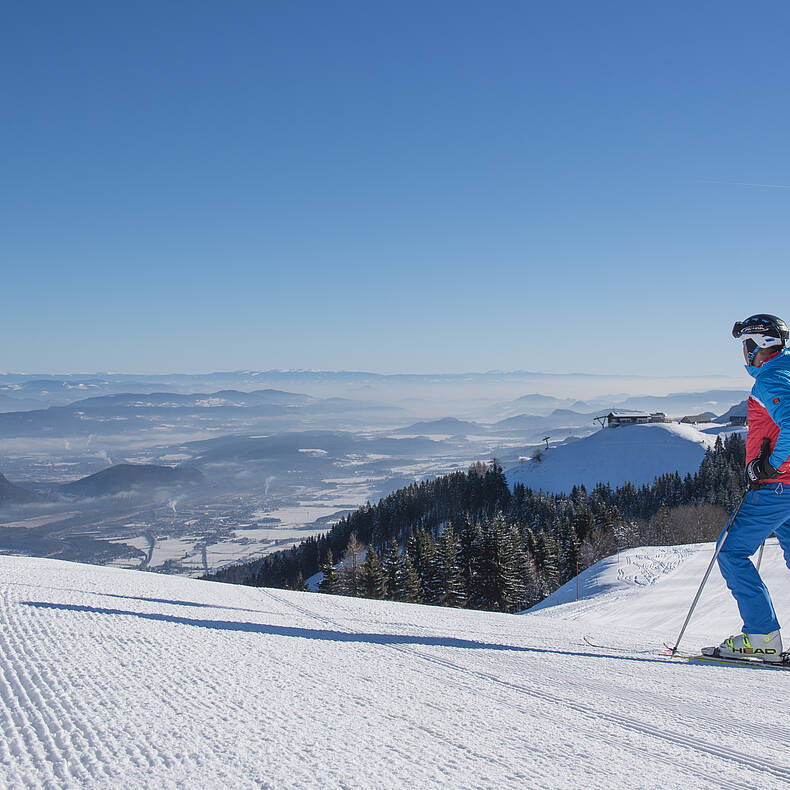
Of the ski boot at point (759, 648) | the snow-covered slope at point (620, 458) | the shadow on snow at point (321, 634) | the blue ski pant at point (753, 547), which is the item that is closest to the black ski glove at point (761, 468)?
the blue ski pant at point (753, 547)

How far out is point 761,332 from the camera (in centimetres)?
527

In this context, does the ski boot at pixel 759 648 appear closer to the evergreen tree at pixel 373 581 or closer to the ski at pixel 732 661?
the ski at pixel 732 661

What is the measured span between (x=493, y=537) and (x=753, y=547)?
36.4m

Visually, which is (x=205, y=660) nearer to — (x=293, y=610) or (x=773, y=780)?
(x=773, y=780)

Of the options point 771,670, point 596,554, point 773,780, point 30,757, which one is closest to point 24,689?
point 30,757

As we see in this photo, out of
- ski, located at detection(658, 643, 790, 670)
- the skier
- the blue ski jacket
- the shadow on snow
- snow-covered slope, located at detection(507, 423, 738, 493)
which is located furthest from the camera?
snow-covered slope, located at detection(507, 423, 738, 493)

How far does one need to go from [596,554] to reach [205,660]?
48341 millimetres

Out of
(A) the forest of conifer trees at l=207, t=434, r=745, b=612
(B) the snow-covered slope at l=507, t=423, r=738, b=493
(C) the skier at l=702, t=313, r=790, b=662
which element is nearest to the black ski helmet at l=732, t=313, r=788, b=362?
(C) the skier at l=702, t=313, r=790, b=662

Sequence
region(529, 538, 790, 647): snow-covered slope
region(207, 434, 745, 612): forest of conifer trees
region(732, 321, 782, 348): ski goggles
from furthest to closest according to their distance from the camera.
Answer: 1. region(207, 434, 745, 612): forest of conifer trees
2. region(529, 538, 790, 647): snow-covered slope
3. region(732, 321, 782, 348): ski goggles

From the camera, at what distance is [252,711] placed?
301 cm

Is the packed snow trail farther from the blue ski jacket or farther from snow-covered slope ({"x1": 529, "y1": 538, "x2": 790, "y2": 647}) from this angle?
snow-covered slope ({"x1": 529, "y1": 538, "x2": 790, "y2": 647})

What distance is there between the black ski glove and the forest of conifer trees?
34251 mm

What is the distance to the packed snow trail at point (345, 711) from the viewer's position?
2289 millimetres

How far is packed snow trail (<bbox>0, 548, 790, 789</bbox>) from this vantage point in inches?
90.1
